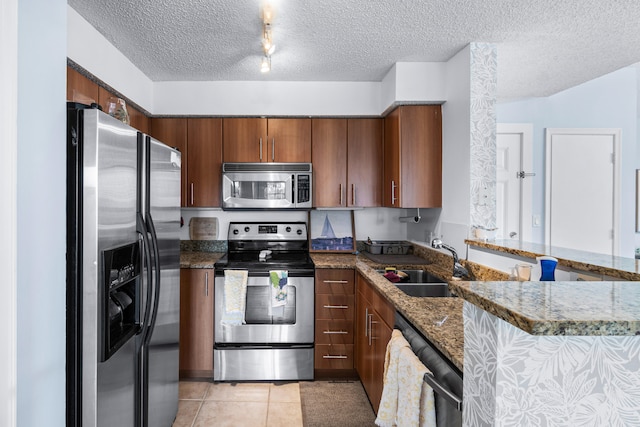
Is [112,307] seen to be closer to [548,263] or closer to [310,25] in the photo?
[548,263]

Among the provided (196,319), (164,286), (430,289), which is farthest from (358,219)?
(164,286)

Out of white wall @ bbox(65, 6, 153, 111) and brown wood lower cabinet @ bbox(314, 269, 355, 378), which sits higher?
white wall @ bbox(65, 6, 153, 111)

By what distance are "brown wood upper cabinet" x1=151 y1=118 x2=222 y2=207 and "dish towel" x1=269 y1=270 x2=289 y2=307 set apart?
2.83ft

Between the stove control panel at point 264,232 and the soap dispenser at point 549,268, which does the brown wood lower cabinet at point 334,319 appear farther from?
the soap dispenser at point 549,268

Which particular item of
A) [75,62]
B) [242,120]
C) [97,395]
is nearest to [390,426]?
[97,395]

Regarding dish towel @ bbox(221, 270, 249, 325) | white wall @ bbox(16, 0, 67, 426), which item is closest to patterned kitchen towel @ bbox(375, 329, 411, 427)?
white wall @ bbox(16, 0, 67, 426)

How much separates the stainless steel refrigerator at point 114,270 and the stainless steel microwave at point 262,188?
1135 mm

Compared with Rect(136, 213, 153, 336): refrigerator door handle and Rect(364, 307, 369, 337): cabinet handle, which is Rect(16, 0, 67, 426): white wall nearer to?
Rect(136, 213, 153, 336): refrigerator door handle

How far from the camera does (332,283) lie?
2941 millimetres

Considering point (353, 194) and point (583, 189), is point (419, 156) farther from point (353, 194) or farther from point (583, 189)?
point (583, 189)

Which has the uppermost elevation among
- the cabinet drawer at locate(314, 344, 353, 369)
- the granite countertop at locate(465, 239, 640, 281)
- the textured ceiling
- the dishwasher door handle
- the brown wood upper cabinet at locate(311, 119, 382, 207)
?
the textured ceiling

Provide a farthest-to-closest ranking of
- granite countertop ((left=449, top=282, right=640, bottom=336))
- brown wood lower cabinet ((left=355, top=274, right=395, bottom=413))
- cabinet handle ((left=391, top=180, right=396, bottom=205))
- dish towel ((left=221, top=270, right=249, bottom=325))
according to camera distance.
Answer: cabinet handle ((left=391, top=180, right=396, bottom=205)), dish towel ((left=221, top=270, right=249, bottom=325)), brown wood lower cabinet ((left=355, top=274, right=395, bottom=413)), granite countertop ((left=449, top=282, right=640, bottom=336))

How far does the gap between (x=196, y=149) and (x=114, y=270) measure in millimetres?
1962

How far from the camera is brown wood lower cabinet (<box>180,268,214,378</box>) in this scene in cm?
290
